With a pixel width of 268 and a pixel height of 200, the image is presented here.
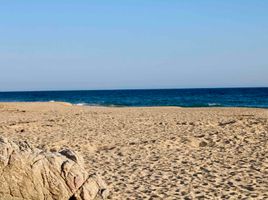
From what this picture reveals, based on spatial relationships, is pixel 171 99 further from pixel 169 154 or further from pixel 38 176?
pixel 38 176

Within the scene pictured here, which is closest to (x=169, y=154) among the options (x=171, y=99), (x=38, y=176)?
(x=38, y=176)

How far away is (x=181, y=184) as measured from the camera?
370 inches

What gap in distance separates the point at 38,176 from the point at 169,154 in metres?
6.28

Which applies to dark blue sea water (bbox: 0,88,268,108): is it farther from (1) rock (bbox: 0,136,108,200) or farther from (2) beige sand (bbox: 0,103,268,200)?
(1) rock (bbox: 0,136,108,200)

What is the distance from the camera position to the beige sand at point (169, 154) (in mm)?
9040

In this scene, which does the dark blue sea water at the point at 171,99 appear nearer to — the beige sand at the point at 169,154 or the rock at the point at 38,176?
the beige sand at the point at 169,154

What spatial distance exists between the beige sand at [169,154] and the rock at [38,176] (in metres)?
1.29

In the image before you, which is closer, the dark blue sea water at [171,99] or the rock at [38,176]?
the rock at [38,176]

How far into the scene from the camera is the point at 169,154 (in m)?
12.9

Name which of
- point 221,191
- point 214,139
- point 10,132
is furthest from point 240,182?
point 10,132

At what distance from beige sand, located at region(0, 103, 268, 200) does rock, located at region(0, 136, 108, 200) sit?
129 cm

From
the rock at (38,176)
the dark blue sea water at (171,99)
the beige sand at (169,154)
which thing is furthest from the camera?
the dark blue sea water at (171,99)

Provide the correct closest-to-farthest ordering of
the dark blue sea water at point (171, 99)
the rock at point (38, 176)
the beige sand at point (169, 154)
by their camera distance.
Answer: the rock at point (38, 176), the beige sand at point (169, 154), the dark blue sea water at point (171, 99)

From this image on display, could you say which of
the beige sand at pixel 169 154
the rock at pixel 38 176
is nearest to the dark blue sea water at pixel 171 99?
the beige sand at pixel 169 154
